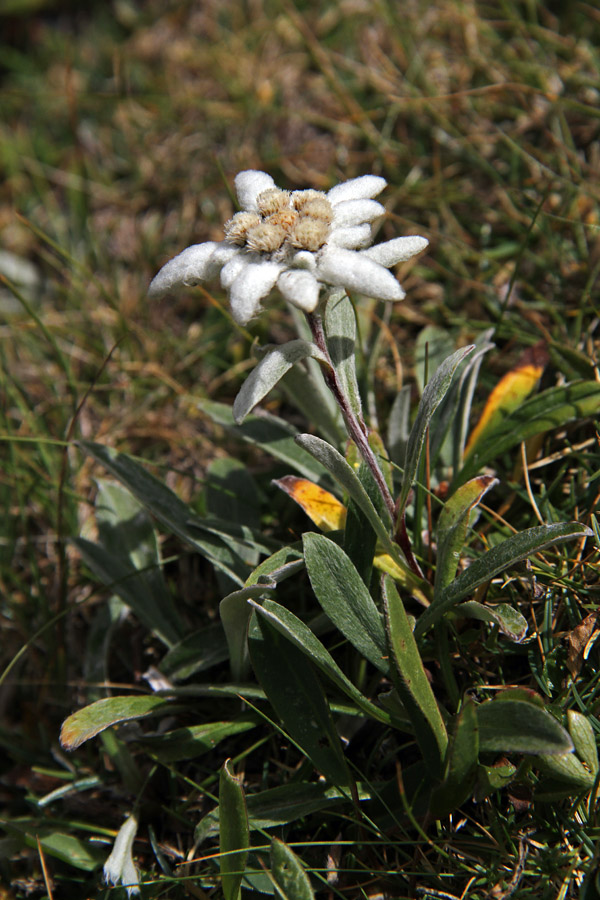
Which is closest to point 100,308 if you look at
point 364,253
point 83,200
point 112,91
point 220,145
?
point 83,200

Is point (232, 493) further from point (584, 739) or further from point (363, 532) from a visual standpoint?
→ point (584, 739)

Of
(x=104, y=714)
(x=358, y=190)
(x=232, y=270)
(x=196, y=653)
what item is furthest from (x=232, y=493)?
(x=358, y=190)

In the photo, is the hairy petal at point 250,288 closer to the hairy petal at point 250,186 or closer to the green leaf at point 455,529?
the hairy petal at point 250,186

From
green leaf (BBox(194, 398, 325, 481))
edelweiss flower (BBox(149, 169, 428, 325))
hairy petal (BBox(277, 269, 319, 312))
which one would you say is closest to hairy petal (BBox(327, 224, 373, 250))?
edelweiss flower (BBox(149, 169, 428, 325))

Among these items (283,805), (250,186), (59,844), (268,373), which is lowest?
(59,844)

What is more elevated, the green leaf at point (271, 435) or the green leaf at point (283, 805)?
the green leaf at point (271, 435)

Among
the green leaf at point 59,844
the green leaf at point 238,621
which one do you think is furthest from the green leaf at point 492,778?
the green leaf at point 59,844

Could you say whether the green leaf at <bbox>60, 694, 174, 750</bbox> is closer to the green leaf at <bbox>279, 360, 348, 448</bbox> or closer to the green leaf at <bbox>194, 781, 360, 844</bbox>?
the green leaf at <bbox>194, 781, 360, 844</bbox>
